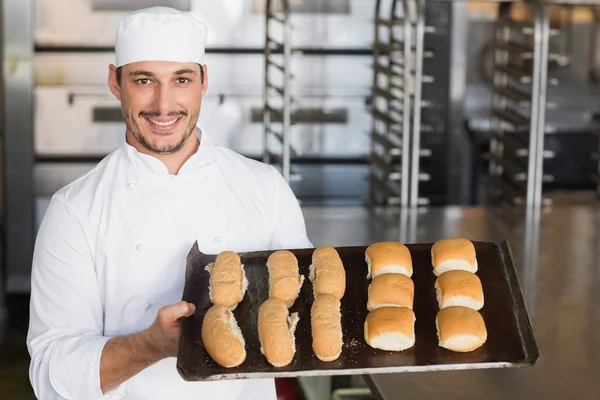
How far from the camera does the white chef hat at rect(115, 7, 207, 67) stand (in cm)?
171

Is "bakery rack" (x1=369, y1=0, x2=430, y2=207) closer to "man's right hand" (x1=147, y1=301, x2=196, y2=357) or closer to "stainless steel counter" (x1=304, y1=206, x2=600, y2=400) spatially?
"stainless steel counter" (x1=304, y1=206, x2=600, y2=400)

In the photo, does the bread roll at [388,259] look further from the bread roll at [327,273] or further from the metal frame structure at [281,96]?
the metal frame structure at [281,96]

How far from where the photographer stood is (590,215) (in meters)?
3.96

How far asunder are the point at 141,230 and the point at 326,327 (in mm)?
424

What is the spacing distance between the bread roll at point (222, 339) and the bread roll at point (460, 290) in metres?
0.41

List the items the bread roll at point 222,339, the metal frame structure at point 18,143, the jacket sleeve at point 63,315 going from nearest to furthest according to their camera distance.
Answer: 1. the bread roll at point 222,339
2. the jacket sleeve at point 63,315
3. the metal frame structure at point 18,143

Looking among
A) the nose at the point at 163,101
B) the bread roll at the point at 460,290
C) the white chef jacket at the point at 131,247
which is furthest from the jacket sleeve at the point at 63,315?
the bread roll at the point at 460,290

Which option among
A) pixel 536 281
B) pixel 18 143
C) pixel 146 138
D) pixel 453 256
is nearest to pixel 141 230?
pixel 146 138

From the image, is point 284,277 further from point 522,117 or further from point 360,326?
point 522,117

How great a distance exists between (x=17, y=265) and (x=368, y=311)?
349cm

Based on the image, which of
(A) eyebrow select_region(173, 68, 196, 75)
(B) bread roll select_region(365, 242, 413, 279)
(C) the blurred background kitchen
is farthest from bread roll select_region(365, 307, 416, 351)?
(C) the blurred background kitchen

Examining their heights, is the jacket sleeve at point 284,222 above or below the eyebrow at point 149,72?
below

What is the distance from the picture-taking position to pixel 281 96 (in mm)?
4336

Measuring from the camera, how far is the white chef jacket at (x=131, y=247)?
1679 millimetres
